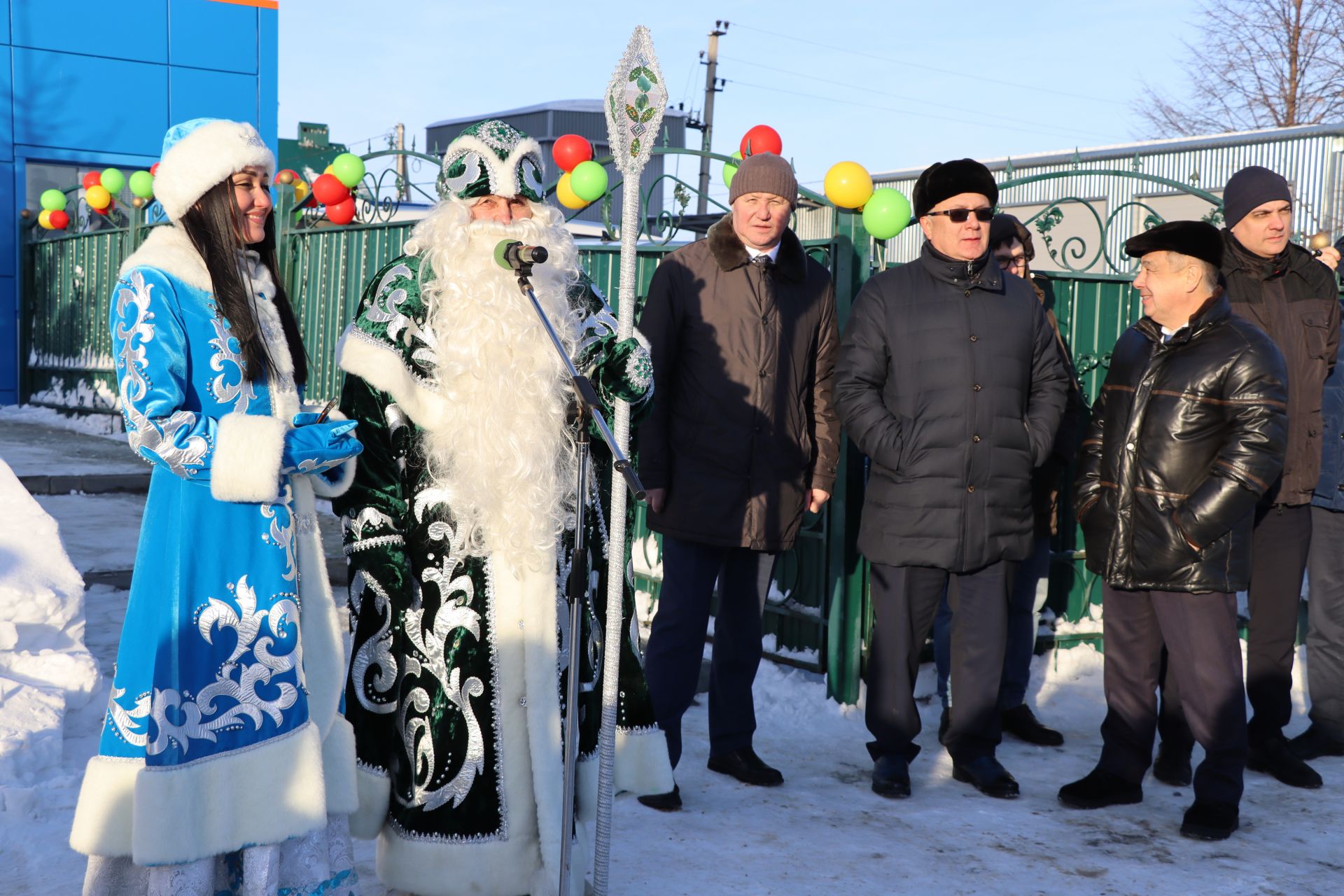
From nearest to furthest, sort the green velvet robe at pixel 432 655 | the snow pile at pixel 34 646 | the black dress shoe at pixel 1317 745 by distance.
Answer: the green velvet robe at pixel 432 655
the snow pile at pixel 34 646
the black dress shoe at pixel 1317 745

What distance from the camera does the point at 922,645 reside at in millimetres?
4074

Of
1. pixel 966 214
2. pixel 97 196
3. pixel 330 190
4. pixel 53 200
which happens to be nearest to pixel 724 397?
pixel 966 214

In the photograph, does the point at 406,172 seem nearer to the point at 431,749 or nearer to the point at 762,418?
the point at 762,418

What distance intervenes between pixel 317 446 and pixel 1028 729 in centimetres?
315

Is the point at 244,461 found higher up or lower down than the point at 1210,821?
higher up

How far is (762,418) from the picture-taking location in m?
4.03

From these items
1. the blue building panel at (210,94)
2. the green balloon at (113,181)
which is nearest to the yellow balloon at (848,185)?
the green balloon at (113,181)

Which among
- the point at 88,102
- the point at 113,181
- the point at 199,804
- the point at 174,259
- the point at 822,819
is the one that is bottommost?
the point at 822,819

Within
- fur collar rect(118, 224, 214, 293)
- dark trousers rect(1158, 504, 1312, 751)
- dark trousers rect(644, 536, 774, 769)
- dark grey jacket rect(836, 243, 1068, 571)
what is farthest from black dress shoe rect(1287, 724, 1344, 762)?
fur collar rect(118, 224, 214, 293)

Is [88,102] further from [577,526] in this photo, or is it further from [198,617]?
[577,526]

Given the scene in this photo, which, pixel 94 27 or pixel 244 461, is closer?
pixel 244 461

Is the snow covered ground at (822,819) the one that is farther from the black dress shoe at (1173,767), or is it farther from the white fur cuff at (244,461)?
the white fur cuff at (244,461)

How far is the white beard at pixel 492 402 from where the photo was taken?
9.50 feet

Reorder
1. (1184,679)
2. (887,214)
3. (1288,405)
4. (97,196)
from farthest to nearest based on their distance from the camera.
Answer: (97,196) → (887,214) → (1288,405) → (1184,679)
